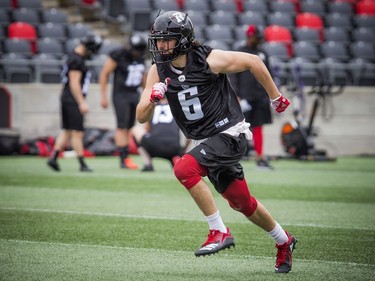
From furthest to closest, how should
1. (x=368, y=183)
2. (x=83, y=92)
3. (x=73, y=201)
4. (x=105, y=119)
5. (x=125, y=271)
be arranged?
(x=105, y=119) < (x=83, y=92) < (x=368, y=183) < (x=73, y=201) < (x=125, y=271)

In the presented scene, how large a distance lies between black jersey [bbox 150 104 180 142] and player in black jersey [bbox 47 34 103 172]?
1077 mm

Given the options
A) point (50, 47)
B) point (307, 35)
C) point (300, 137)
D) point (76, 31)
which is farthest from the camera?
point (307, 35)

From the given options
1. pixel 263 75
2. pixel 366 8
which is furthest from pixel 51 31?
pixel 263 75

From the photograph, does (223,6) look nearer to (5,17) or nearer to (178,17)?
(5,17)

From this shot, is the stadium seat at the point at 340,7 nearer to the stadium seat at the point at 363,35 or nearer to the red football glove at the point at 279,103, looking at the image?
the stadium seat at the point at 363,35

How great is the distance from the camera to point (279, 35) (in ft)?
62.5

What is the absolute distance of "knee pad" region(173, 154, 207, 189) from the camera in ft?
17.4

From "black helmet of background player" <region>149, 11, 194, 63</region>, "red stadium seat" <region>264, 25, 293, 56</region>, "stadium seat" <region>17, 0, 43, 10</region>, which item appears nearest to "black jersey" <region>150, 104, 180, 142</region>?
"black helmet of background player" <region>149, 11, 194, 63</region>

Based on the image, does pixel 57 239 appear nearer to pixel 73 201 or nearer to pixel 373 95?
pixel 73 201

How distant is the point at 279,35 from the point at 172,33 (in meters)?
13.9

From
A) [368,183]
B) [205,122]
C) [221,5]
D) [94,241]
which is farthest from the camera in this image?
[221,5]

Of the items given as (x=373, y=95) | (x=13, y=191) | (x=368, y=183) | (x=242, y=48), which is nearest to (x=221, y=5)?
(x=373, y=95)

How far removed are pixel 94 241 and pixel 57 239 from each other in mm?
314

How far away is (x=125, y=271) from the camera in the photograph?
17.2 feet
